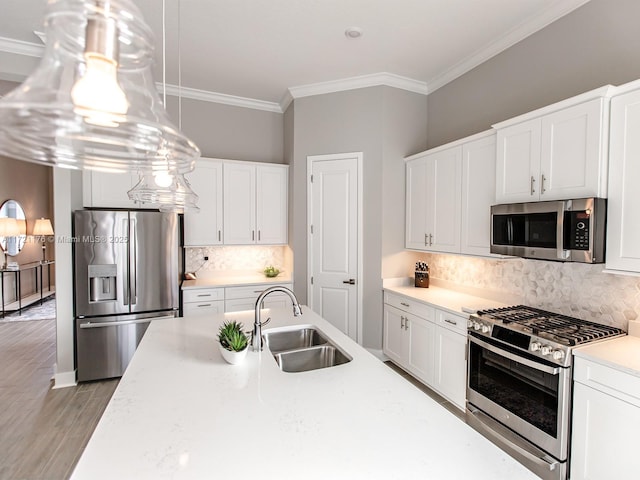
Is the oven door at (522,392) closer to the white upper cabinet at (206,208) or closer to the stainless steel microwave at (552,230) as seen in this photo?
the stainless steel microwave at (552,230)

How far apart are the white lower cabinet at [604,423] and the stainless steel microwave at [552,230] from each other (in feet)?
2.05

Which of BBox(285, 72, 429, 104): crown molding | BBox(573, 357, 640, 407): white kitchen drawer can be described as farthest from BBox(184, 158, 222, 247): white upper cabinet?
BBox(573, 357, 640, 407): white kitchen drawer

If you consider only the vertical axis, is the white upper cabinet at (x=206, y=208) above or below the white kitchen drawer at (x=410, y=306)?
above

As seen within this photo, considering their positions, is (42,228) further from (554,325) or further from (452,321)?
(554,325)

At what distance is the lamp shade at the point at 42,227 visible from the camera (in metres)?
7.01

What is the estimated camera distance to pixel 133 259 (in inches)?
132

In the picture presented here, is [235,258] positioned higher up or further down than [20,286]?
higher up

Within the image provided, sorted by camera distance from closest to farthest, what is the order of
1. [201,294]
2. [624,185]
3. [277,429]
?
[277,429]
[624,185]
[201,294]

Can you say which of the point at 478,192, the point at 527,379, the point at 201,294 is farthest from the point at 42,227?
the point at 527,379

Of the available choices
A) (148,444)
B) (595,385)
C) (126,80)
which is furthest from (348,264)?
(126,80)

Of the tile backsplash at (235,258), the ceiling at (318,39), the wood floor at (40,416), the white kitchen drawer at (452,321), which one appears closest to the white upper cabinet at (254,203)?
the tile backsplash at (235,258)

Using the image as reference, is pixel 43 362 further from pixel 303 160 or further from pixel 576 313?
pixel 576 313

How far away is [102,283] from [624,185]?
4140 millimetres

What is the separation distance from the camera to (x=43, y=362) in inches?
151
